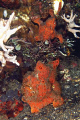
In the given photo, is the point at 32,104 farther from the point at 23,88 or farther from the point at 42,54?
the point at 42,54

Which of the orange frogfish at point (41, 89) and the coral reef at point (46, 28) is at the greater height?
the coral reef at point (46, 28)

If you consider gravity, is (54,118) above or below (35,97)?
below

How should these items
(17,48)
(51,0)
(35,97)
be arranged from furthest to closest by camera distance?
(51,0) → (17,48) → (35,97)

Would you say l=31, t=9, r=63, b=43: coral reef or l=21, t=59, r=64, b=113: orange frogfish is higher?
l=31, t=9, r=63, b=43: coral reef

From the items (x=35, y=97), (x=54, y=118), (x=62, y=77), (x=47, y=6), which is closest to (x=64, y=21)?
(x=47, y=6)

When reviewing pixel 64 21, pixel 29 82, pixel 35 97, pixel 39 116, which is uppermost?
pixel 64 21

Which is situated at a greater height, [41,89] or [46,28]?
[46,28]

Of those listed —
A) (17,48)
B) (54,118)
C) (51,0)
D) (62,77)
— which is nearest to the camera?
(54,118)

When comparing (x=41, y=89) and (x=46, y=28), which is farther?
(x=46, y=28)
